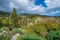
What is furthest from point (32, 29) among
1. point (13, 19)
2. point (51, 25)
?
point (13, 19)

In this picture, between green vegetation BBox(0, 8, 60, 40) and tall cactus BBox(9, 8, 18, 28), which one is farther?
tall cactus BBox(9, 8, 18, 28)

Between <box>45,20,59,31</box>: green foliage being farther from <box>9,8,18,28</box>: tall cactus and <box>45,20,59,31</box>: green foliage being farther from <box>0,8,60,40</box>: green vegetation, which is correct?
<box>9,8,18,28</box>: tall cactus

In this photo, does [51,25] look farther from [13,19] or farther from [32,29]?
[13,19]

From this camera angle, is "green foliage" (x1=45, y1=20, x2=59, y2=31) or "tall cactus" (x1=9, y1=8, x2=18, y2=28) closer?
"green foliage" (x1=45, y1=20, x2=59, y2=31)

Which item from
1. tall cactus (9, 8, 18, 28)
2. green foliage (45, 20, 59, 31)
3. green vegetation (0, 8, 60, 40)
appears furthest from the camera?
tall cactus (9, 8, 18, 28)

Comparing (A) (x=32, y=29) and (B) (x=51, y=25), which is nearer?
(A) (x=32, y=29)

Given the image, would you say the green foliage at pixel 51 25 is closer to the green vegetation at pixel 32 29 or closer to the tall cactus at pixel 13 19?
the green vegetation at pixel 32 29

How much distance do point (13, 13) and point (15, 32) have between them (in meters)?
9.02

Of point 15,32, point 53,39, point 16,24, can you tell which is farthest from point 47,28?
point 16,24

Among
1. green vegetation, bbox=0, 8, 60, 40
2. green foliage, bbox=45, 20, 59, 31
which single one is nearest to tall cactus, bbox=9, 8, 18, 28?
green vegetation, bbox=0, 8, 60, 40

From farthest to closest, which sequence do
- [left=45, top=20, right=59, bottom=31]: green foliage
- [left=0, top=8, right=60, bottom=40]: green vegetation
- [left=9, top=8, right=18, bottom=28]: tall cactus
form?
[left=9, top=8, right=18, bottom=28]: tall cactus
[left=45, top=20, right=59, bottom=31]: green foliage
[left=0, top=8, right=60, bottom=40]: green vegetation

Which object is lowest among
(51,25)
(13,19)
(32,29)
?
(32,29)

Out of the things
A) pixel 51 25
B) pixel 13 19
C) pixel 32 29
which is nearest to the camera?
pixel 32 29

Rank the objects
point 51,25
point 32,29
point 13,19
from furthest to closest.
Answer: point 13,19 < point 51,25 < point 32,29
